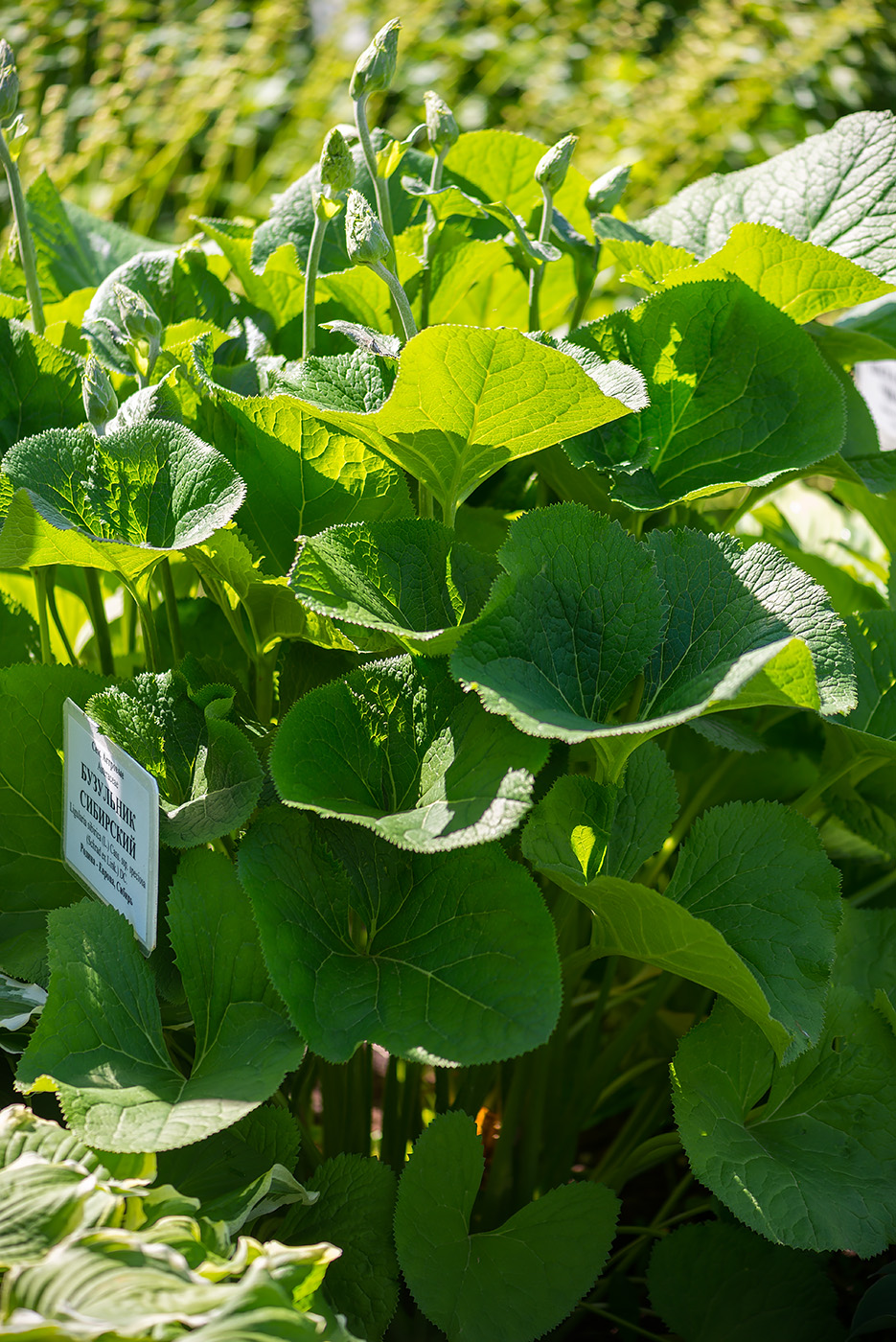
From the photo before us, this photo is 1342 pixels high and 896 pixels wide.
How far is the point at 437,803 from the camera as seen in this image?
61 centimetres

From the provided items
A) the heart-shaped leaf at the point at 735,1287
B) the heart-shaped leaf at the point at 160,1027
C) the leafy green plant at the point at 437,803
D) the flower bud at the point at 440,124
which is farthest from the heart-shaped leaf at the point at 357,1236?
the flower bud at the point at 440,124

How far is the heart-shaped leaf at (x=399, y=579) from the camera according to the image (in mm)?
613

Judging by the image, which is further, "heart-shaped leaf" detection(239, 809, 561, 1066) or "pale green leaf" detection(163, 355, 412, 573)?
"pale green leaf" detection(163, 355, 412, 573)

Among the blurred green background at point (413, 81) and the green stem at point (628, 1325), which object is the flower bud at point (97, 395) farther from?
the blurred green background at point (413, 81)

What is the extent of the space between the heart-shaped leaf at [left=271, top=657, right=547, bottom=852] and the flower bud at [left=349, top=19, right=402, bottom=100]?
1.15 ft

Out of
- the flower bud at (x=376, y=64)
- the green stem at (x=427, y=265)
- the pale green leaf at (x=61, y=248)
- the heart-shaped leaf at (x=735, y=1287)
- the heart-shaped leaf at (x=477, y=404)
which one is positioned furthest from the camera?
the pale green leaf at (x=61, y=248)

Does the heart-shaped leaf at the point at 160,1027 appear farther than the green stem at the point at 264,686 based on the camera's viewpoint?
No

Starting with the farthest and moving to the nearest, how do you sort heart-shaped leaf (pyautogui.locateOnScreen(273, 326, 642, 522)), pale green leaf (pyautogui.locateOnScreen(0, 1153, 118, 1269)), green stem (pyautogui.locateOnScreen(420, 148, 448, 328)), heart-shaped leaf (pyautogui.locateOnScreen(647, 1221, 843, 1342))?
1. green stem (pyautogui.locateOnScreen(420, 148, 448, 328))
2. heart-shaped leaf (pyautogui.locateOnScreen(647, 1221, 843, 1342))
3. heart-shaped leaf (pyautogui.locateOnScreen(273, 326, 642, 522))
4. pale green leaf (pyautogui.locateOnScreen(0, 1153, 118, 1269))

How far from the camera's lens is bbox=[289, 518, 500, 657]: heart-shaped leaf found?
61 centimetres

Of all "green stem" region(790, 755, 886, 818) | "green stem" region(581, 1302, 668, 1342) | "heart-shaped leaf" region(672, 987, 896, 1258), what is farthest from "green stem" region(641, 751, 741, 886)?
"green stem" region(581, 1302, 668, 1342)

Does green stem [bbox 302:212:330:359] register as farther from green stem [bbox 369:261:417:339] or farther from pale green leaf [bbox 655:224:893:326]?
pale green leaf [bbox 655:224:893:326]

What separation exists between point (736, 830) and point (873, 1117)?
0.21 metres

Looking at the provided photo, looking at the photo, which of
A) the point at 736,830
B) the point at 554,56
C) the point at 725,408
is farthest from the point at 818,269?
the point at 554,56

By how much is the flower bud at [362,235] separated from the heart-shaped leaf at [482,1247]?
50cm
